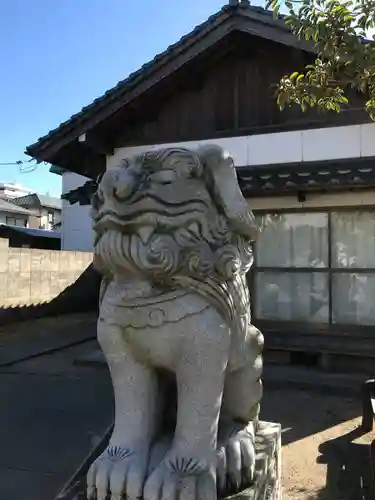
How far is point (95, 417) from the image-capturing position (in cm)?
454

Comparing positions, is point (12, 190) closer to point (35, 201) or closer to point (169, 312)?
point (35, 201)

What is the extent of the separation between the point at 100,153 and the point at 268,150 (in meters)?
2.80

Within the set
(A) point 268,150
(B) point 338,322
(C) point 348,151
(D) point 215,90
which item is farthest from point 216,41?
(B) point 338,322

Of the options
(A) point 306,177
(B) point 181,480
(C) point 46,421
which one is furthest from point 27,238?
(B) point 181,480

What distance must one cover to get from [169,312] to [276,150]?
546 cm

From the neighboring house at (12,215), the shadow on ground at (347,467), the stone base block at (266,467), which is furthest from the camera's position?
the neighboring house at (12,215)

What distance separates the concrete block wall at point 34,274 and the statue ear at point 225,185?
8639mm

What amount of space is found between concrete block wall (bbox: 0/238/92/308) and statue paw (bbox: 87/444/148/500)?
8586 mm

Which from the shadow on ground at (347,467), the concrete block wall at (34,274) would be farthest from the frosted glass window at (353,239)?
the concrete block wall at (34,274)

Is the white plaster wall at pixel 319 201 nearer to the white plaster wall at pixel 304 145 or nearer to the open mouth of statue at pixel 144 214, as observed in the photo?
the white plaster wall at pixel 304 145

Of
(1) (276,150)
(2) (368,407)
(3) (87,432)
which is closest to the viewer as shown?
(2) (368,407)

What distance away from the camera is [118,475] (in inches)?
65.5

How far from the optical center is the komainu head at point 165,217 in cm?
165

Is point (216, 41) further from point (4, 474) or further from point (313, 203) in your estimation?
point (4, 474)
